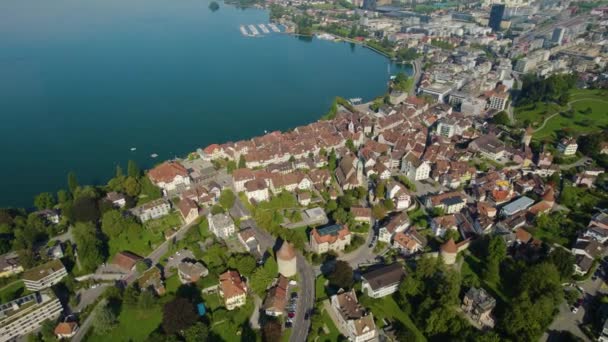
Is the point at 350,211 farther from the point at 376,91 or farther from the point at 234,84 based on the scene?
the point at 234,84

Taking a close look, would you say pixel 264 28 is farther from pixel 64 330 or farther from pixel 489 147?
pixel 64 330

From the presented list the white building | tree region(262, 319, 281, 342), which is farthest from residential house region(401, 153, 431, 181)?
the white building

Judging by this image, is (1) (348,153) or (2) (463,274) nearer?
(2) (463,274)

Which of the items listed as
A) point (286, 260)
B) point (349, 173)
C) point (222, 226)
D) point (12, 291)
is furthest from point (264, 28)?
point (12, 291)

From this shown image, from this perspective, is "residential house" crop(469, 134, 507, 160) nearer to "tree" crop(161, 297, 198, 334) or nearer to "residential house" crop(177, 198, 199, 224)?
"residential house" crop(177, 198, 199, 224)

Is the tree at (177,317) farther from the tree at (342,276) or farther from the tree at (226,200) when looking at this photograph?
the tree at (226,200)

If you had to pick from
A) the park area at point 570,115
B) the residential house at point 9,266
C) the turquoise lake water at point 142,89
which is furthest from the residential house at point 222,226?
the park area at point 570,115

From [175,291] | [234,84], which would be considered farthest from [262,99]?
[175,291]
